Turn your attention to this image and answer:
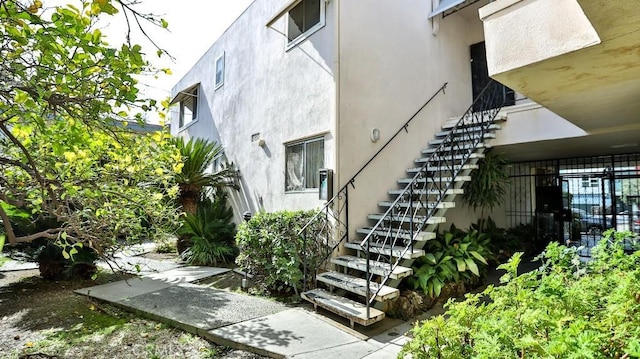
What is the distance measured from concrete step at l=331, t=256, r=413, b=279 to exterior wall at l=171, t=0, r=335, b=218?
134cm

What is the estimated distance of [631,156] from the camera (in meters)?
9.54

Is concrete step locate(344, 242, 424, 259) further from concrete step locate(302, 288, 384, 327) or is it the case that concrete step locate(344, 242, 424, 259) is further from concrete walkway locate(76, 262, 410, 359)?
concrete walkway locate(76, 262, 410, 359)

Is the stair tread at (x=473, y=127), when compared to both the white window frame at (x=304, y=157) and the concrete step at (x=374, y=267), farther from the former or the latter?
the concrete step at (x=374, y=267)

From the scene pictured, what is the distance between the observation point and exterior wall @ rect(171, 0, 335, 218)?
21.2 feet

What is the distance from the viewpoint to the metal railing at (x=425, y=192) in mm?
5281

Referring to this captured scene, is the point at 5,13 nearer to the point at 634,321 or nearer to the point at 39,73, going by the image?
the point at 39,73

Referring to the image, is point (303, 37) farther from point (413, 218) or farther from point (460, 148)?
point (413, 218)

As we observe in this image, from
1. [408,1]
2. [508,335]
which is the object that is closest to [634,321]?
[508,335]

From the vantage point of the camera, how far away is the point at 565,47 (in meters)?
2.78

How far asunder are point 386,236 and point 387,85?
10.8 ft

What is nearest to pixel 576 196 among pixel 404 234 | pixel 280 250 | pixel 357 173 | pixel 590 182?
pixel 590 182

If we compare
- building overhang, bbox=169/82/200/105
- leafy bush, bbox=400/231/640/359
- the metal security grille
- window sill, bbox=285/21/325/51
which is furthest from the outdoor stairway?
building overhang, bbox=169/82/200/105

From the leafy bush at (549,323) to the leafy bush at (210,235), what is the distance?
23.3 ft

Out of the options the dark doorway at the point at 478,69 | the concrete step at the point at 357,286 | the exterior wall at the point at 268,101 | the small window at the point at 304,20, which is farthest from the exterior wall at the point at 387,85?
the concrete step at the point at 357,286
